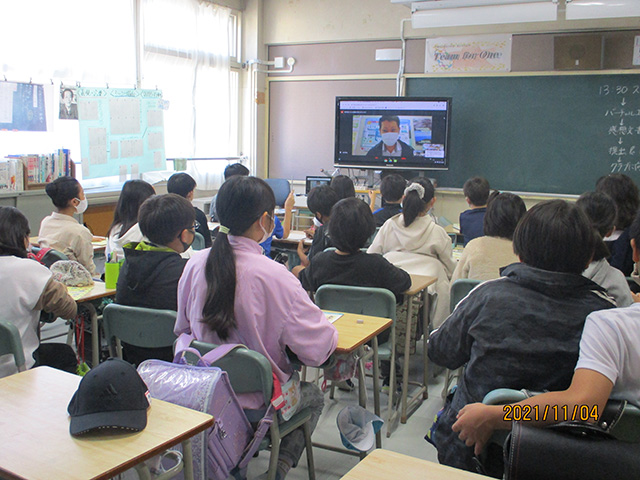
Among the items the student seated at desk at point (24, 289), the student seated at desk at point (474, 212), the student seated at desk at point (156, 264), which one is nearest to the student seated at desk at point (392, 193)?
the student seated at desk at point (474, 212)

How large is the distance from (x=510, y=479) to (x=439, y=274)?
2255 mm

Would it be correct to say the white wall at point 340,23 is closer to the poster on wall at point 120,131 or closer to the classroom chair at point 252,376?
the poster on wall at point 120,131

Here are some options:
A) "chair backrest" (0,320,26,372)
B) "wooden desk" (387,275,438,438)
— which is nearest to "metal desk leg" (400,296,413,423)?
"wooden desk" (387,275,438,438)

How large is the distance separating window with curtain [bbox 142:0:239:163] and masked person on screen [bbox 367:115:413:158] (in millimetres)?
2000

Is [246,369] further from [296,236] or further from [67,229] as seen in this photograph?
[296,236]

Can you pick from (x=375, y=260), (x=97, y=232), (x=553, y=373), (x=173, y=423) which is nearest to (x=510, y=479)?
(x=553, y=373)

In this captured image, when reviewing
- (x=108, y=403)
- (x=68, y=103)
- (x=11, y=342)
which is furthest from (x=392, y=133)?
(x=108, y=403)

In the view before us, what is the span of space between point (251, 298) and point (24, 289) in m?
1.02

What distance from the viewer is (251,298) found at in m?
1.93

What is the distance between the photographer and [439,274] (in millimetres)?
3473

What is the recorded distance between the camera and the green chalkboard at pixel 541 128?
5875 millimetres

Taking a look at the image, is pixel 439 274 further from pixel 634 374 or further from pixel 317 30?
pixel 317 30

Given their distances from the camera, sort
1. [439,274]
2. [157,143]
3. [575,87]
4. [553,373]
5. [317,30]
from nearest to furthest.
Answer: [553,373] → [439,274] → [575,87] → [157,143] → [317,30]

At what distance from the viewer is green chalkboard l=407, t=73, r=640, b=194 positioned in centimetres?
588
